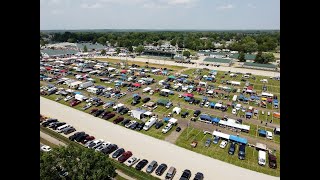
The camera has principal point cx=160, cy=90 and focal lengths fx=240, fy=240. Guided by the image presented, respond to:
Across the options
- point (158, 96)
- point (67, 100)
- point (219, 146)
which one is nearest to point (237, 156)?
point (219, 146)

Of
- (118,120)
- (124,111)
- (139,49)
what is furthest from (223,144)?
(139,49)

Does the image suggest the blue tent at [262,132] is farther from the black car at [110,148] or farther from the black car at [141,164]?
the black car at [110,148]

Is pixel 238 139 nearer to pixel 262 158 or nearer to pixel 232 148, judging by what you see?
pixel 232 148

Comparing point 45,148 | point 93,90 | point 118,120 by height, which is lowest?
point 45,148

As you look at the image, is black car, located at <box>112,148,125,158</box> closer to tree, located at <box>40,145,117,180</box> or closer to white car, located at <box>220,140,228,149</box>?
tree, located at <box>40,145,117,180</box>

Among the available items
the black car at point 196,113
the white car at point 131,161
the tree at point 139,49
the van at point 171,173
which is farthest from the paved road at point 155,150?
the tree at point 139,49

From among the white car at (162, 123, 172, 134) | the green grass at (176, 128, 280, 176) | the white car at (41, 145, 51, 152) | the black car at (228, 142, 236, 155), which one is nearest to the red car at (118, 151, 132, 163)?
the green grass at (176, 128, 280, 176)
